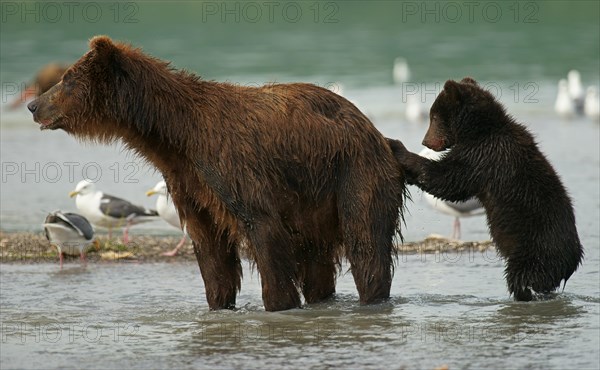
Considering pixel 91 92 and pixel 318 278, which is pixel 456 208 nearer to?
pixel 318 278

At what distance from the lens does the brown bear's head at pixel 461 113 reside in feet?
29.1

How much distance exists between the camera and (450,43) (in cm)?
3731

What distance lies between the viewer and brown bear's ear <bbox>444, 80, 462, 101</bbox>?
8898 millimetres

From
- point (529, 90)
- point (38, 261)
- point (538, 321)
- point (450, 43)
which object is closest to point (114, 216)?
point (38, 261)

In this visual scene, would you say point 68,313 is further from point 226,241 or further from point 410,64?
point 410,64

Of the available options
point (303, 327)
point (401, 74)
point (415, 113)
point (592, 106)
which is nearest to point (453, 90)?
point (303, 327)

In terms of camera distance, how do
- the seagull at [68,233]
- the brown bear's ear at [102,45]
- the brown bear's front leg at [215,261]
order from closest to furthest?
the brown bear's ear at [102,45]
the brown bear's front leg at [215,261]
the seagull at [68,233]

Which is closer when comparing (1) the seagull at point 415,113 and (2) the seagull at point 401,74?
(1) the seagull at point 415,113

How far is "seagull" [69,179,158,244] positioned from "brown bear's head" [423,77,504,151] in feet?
16.2

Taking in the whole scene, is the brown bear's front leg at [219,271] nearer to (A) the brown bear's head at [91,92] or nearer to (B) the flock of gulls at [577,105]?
(A) the brown bear's head at [91,92]

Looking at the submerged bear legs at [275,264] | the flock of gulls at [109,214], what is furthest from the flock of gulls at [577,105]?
the submerged bear legs at [275,264]

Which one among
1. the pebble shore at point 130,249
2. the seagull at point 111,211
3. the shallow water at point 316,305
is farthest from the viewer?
the seagull at point 111,211

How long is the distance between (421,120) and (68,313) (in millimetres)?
13906

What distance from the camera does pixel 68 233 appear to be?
1145 centimetres
